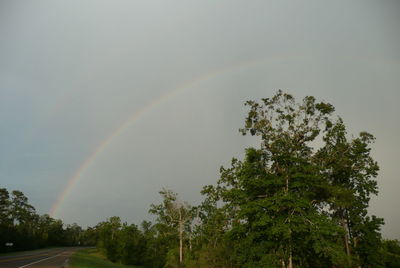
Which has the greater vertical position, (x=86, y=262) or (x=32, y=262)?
(x=32, y=262)

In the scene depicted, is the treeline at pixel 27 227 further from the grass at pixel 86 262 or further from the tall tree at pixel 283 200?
the tall tree at pixel 283 200

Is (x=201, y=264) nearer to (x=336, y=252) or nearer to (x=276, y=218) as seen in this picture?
(x=276, y=218)

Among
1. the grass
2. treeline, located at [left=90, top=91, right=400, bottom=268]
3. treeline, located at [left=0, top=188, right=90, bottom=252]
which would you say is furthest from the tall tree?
treeline, located at [left=0, top=188, right=90, bottom=252]

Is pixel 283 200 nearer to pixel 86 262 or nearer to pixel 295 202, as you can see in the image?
pixel 295 202

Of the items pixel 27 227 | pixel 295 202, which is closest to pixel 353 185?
pixel 295 202

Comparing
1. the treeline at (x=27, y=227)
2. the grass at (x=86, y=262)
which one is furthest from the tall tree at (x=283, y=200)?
the treeline at (x=27, y=227)

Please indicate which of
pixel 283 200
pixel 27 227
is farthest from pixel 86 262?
pixel 27 227

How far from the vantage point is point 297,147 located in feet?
108

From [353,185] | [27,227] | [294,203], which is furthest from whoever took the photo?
[27,227]

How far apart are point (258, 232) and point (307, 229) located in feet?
15.0

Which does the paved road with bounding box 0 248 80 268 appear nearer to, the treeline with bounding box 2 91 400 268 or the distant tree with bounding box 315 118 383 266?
the treeline with bounding box 2 91 400 268

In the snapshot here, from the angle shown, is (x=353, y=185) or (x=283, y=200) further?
(x=353, y=185)

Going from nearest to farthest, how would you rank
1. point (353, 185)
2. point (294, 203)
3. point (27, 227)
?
point (294, 203) < point (353, 185) < point (27, 227)

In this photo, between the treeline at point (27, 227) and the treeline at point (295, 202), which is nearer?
the treeline at point (295, 202)
